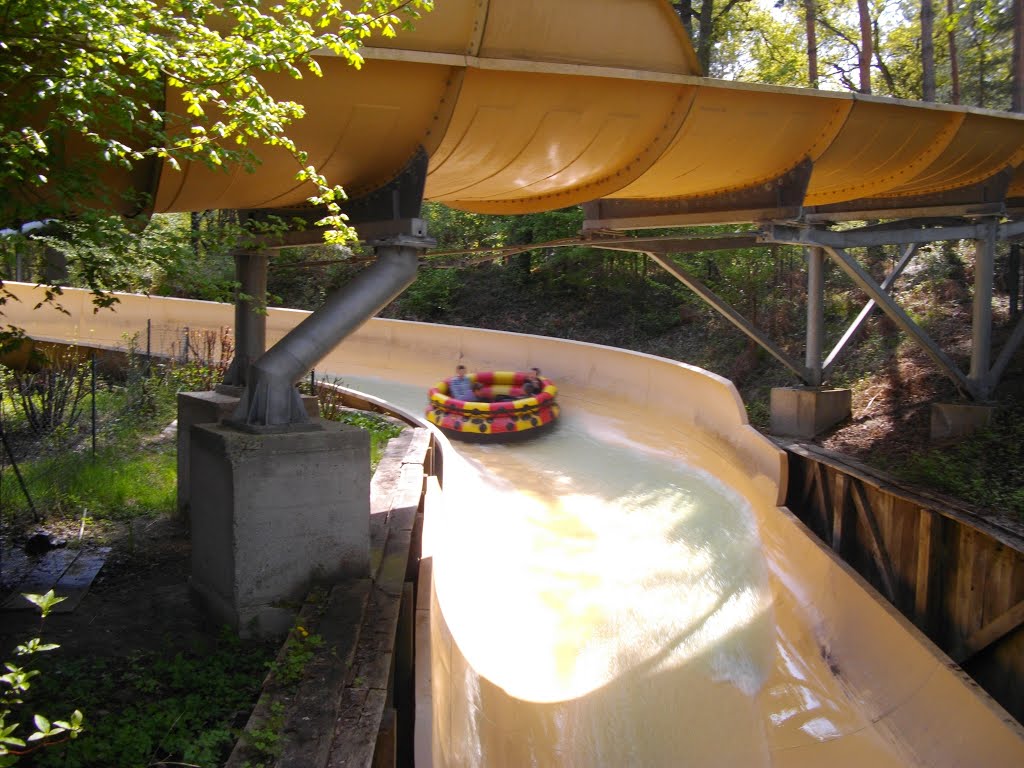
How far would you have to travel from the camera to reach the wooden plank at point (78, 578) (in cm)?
461

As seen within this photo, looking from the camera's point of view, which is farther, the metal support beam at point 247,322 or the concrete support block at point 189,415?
the metal support beam at point 247,322

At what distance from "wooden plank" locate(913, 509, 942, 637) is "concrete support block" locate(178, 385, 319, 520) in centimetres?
517

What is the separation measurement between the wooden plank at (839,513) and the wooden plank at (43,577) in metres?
7.00

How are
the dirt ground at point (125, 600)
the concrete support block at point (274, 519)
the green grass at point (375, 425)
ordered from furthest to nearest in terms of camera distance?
the green grass at point (375, 425) → the concrete support block at point (274, 519) → the dirt ground at point (125, 600)

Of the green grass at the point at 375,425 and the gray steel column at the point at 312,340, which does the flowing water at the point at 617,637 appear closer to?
the green grass at the point at 375,425

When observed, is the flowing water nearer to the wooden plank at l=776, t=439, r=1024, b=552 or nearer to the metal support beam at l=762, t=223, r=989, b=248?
the wooden plank at l=776, t=439, r=1024, b=552

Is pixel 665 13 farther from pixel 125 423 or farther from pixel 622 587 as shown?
pixel 125 423

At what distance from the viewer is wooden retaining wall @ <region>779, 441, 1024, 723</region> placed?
641cm

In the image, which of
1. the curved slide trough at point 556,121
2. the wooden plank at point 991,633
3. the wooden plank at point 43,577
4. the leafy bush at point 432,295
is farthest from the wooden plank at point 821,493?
the leafy bush at point 432,295

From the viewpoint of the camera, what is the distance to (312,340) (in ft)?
16.4

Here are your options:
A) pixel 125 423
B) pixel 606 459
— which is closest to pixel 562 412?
pixel 606 459

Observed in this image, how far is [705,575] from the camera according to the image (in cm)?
753

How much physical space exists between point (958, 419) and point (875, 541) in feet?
10.6

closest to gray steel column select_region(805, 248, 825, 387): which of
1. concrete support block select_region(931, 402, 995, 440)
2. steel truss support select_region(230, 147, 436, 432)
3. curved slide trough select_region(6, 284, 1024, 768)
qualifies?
concrete support block select_region(931, 402, 995, 440)
